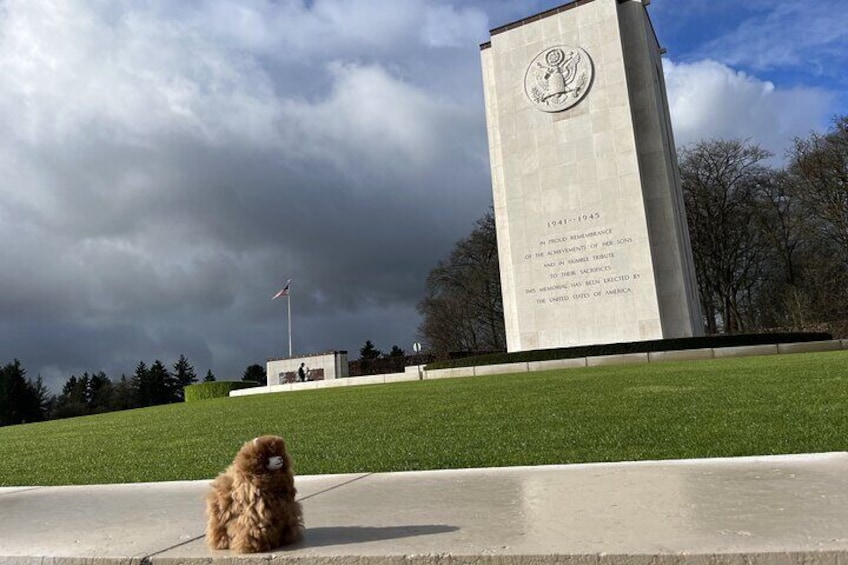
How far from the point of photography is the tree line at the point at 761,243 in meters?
40.2

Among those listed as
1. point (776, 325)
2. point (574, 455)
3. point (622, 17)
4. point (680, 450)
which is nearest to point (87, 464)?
point (574, 455)

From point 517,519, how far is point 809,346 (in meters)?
25.3

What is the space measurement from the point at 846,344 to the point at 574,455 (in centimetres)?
2331

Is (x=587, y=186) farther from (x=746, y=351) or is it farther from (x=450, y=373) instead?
(x=450, y=373)

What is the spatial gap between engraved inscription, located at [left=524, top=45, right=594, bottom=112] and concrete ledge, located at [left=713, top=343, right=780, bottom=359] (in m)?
13.9

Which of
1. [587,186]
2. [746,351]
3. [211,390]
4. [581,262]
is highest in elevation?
[587,186]

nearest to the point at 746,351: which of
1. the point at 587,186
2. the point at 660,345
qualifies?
the point at 660,345

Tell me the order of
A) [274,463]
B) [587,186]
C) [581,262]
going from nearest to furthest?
[274,463] < [581,262] < [587,186]

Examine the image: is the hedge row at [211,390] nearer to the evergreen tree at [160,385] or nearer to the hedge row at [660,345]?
the hedge row at [660,345]

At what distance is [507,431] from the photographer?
8.43 m

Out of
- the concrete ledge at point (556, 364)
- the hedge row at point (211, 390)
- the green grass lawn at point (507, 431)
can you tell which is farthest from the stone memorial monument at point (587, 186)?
the hedge row at point (211, 390)

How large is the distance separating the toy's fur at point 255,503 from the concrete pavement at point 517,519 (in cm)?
10

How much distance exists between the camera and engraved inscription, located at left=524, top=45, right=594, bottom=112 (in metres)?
30.6

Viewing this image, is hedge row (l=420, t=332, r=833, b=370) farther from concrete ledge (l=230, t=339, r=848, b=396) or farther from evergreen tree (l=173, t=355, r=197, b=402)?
evergreen tree (l=173, t=355, r=197, b=402)
